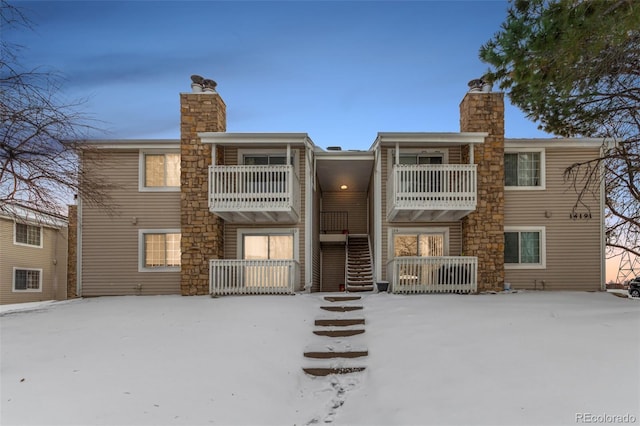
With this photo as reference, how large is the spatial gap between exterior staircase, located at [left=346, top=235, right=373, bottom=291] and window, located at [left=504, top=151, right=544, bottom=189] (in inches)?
248

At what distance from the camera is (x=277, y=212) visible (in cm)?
1422

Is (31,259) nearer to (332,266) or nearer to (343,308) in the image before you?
(332,266)

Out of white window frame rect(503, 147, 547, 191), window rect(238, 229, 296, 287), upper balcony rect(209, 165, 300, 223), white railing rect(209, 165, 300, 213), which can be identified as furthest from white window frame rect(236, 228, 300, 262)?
white window frame rect(503, 147, 547, 191)

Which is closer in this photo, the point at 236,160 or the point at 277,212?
the point at 277,212

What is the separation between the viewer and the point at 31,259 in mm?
21266

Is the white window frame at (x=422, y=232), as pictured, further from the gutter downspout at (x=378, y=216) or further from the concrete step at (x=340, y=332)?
the concrete step at (x=340, y=332)

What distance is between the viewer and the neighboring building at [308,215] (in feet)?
48.5

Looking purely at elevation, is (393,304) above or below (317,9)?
below

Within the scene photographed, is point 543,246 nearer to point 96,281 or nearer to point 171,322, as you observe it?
point 171,322

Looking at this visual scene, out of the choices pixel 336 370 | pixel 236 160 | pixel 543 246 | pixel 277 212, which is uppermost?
pixel 236 160

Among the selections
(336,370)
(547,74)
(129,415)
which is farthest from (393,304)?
(129,415)

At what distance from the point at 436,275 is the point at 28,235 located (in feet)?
65.0

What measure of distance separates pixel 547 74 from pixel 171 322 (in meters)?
10.2

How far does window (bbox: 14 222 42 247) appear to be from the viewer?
20.7 metres
